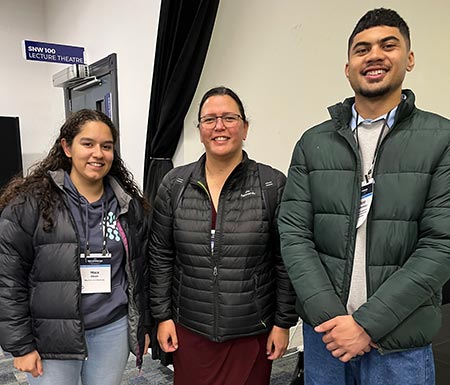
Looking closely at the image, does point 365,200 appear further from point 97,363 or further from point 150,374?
point 150,374

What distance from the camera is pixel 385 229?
1.12m

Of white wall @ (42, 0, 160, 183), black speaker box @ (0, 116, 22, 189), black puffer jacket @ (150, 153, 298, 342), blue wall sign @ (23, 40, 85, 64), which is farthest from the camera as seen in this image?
black speaker box @ (0, 116, 22, 189)

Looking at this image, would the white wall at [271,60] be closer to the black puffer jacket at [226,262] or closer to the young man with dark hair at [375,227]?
the black puffer jacket at [226,262]

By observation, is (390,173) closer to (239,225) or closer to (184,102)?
(239,225)

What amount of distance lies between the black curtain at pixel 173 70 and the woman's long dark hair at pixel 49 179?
3.11 feet

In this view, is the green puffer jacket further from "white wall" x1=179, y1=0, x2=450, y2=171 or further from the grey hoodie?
"white wall" x1=179, y1=0, x2=450, y2=171

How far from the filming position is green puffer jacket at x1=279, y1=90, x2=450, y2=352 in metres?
1.06

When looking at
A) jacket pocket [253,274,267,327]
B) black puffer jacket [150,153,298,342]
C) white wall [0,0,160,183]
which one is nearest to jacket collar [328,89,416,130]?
black puffer jacket [150,153,298,342]

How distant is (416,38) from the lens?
312 cm

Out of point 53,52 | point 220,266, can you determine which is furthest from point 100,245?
point 53,52

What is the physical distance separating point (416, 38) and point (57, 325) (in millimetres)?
3157

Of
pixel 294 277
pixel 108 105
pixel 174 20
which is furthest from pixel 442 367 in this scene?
pixel 108 105

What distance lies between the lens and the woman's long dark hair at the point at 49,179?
1.36 metres

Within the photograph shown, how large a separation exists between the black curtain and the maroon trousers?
123 centimetres
